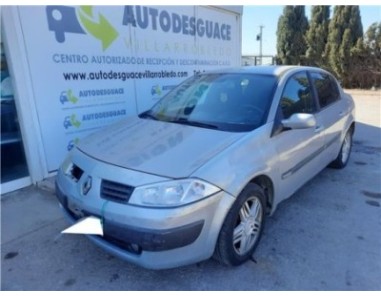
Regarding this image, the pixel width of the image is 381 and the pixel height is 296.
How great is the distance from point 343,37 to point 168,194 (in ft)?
54.9

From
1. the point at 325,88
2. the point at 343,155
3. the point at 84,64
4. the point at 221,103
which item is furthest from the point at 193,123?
the point at 343,155

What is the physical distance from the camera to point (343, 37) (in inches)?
628

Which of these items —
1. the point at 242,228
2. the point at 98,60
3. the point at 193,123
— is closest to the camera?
the point at 242,228

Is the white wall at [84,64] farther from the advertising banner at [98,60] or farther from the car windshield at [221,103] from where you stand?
the car windshield at [221,103]

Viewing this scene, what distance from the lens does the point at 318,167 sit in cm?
388

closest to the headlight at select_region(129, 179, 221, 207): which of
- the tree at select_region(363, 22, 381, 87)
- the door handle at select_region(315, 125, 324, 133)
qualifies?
the door handle at select_region(315, 125, 324, 133)

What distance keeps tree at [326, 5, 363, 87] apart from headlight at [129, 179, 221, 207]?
53.7 feet

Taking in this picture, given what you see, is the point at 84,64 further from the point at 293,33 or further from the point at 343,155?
the point at 293,33

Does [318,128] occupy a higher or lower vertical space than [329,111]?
lower

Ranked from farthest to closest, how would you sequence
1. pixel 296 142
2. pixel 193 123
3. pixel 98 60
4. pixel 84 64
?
1. pixel 98 60
2. pixel 84 64
3. pixel 296 142
4. pixel 193 123

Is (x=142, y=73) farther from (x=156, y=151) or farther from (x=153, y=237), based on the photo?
(x=153, y=237)

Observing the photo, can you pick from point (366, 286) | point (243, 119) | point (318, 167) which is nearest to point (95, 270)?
point (243, 119)

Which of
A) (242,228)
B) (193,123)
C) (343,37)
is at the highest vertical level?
(343,37)

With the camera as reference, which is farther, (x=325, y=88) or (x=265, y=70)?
(x=325, y=88)
